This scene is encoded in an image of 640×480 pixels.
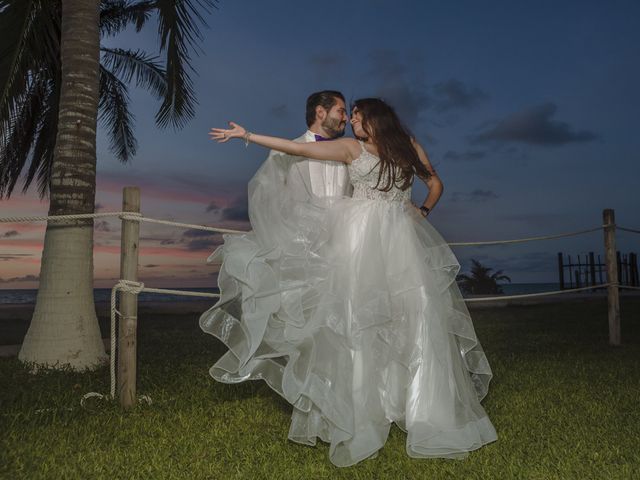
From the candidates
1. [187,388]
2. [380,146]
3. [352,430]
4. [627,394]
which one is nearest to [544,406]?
[627,394]

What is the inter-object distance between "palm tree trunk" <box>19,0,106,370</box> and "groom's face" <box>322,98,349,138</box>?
345 cm

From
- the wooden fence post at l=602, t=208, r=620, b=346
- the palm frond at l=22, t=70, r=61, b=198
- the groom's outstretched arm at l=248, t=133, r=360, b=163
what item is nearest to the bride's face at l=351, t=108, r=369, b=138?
the groom's outstretched arm at l=248, t=133, r=360, b=163

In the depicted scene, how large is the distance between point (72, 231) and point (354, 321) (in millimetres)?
4078

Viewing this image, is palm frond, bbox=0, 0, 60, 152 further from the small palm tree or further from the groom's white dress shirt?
the small palm tree

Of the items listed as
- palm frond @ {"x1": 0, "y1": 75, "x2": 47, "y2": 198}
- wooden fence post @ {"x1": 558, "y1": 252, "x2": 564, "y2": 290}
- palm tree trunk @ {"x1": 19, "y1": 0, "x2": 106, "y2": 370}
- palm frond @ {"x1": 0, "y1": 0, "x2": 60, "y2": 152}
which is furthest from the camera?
wooden fence post @ {"x1": 558, "y1": 252, "x2": 564, "y2": 290}

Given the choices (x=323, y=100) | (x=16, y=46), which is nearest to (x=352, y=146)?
(x=323, y=100)

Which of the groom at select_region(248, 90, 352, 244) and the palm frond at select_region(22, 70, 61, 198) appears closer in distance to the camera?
the groom at select_region(248, 90, 352, 244)

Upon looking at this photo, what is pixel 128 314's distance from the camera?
421 centimetres

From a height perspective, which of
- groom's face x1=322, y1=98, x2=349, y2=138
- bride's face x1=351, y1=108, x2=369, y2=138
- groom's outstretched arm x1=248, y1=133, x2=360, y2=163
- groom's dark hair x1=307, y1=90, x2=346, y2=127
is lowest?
groom's outstretched arm x1=248, y1=133, x2=360, y2=163

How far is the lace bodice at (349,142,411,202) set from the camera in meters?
3.78

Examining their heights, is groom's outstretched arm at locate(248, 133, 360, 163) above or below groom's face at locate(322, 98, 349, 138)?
below

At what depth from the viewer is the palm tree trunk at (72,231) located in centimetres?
624

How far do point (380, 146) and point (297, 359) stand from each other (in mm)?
1452

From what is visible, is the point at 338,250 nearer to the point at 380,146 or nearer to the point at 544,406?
the point at 380,146
